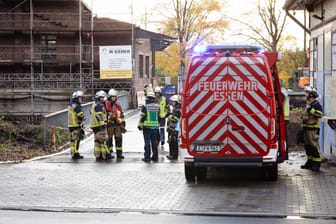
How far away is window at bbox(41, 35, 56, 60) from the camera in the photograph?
1507 inches

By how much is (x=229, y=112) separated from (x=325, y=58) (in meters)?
4.78

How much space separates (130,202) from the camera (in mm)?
9875

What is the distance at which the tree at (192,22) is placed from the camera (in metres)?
41.0

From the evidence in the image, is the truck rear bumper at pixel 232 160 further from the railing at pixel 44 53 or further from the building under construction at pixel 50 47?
the railing at pixel 44 53

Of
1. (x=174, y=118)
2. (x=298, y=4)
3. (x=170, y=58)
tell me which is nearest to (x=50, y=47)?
(x=170, y=58)

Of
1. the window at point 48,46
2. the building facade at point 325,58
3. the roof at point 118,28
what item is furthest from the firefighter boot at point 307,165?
the window at point 48,46

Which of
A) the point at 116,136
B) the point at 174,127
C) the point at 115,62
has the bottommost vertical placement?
the point at 116,136

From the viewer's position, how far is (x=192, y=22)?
41.9 m

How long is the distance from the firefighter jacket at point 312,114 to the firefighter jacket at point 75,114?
18.8 ft

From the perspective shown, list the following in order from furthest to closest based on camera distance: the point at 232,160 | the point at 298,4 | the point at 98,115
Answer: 1. the point at 298,4
2. the point at 98,115
3. the point at 232,160

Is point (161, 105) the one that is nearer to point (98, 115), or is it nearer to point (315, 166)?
point (98, 115)

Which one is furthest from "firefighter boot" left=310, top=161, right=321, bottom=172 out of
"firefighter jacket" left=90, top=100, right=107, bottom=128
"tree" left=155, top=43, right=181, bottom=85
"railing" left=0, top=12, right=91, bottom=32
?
"tree" left=155, top=43, right=181, bottom=85

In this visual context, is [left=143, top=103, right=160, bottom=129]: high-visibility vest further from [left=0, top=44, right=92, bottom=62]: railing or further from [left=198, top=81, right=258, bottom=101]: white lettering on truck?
[left=0, top=44, right=92, bottom=62]: railing

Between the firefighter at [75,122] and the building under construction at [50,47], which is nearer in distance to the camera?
the firefighter at [75,122]
